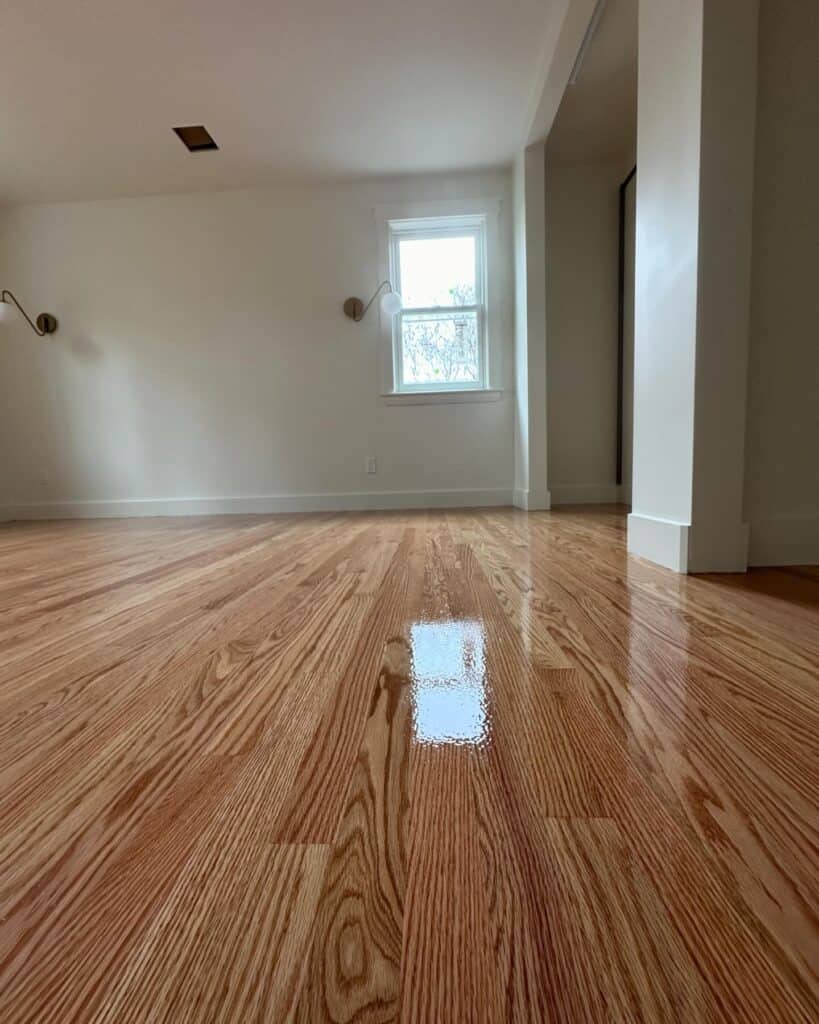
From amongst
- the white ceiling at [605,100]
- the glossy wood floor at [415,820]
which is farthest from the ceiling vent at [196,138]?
the glossy wood floor at [415,820]

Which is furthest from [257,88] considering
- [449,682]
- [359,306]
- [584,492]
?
[449,682]

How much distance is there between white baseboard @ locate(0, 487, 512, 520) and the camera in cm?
382

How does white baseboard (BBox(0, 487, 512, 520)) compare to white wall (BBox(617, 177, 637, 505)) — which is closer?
white wall (BBox(617, 177, 637, 505))

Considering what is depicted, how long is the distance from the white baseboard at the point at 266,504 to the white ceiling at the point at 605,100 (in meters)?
2.29

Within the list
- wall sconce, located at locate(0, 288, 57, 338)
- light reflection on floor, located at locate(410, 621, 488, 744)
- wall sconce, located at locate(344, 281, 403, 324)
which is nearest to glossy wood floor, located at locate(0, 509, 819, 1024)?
light reflection on floor, located at locate(410, 621, 488, 744)

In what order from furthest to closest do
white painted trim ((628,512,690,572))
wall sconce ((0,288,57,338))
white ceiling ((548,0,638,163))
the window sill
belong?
wall sconce ((0,288,57,338)) < the window sill < white ceiling ((548,0,638,163)) < white painted trim ((628,512,690,572))

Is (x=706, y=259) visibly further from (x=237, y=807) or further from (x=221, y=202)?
(x=221, y=202)

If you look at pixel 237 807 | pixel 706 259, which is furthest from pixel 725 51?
pixel 237 807

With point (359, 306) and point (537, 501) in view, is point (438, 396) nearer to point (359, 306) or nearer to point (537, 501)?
point (359, 306)

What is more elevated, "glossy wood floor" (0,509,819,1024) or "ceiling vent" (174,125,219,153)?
"ceiling vent" (174,125,219,153)

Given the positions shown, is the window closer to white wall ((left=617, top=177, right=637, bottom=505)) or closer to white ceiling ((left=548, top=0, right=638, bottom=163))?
white ceiling ((left=548, top=0, right=638, bottom=163))

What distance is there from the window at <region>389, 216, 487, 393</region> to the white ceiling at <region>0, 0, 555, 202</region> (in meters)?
0.41

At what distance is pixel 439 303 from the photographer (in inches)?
147

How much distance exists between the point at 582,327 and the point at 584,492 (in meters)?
1.18
